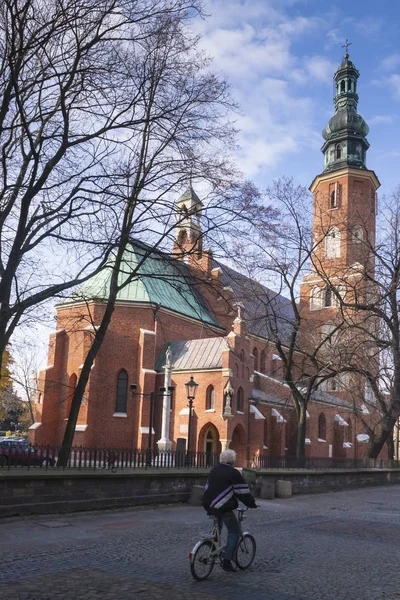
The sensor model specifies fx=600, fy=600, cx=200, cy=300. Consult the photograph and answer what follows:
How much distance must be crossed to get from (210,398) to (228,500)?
93.1 ft

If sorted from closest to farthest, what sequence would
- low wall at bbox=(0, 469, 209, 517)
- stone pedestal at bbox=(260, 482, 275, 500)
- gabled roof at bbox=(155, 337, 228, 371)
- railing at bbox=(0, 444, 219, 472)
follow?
low wall at bbox=(0, 469, 209, 517)
railing at bbox=(0, 444, 219, 472)
stone pedestal at bbox=(260, 482, 275, 500)
gabled roof at bbox=(155, 337, 228, 371)

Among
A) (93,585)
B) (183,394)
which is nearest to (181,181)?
(93,585)

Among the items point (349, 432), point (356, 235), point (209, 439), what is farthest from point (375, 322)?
point (349, 432)

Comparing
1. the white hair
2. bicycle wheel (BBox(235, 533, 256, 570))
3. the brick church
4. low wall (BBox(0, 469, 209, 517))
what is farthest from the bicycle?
the brick church

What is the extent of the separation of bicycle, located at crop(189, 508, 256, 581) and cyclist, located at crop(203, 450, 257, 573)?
99 millimetres

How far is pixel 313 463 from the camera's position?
23.5 metres

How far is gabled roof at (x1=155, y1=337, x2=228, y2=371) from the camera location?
117 feet

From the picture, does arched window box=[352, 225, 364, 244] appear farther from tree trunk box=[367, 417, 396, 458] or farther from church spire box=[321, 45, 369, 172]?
church spire box=[321, 45, 369, 172]

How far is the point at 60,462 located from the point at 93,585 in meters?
9.38

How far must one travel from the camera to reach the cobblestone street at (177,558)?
21.4ft

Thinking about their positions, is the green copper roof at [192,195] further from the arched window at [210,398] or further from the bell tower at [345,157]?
the bell tower at [345,157]

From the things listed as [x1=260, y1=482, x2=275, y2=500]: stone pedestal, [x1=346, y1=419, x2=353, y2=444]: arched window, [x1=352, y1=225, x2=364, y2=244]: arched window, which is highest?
[x1=352, y1=225, x2=364, y2=244]: arched window

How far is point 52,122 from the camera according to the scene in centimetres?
1469

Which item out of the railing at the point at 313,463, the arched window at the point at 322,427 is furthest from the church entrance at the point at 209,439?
the arched window at the point at 322,427
